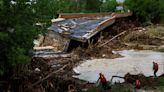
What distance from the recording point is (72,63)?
744 inches

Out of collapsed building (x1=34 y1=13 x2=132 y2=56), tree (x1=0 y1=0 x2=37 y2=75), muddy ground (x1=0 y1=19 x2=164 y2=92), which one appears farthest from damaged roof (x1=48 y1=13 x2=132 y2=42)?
tree (x1=0 y1=0 x2=37 y2=75)

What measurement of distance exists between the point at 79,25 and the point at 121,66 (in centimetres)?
883

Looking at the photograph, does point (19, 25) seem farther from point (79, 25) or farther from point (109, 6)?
point (109, 6)

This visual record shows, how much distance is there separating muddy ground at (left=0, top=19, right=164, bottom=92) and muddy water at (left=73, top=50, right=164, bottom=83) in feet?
1.80

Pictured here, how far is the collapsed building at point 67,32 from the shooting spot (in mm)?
23497

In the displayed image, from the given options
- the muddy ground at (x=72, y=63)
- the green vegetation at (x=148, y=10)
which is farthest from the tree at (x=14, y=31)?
the green vegetation at (x=148, y=10)

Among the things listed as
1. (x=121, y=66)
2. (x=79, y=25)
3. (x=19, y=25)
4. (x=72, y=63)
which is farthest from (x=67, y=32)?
(x=19, y=25)

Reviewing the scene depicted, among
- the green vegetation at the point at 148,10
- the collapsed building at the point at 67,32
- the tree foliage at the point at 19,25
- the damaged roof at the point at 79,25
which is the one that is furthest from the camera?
the green vegetation at the point at 148,10

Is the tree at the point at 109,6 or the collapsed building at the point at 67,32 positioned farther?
the tree at the point at 109,6

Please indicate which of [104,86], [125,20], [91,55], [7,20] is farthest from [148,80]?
[125,20]

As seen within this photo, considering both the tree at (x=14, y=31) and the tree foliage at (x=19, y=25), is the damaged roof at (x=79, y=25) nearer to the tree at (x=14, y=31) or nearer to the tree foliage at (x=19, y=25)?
the tree foliage at (x=19, y=25)

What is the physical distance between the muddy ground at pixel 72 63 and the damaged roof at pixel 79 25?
0.46 m

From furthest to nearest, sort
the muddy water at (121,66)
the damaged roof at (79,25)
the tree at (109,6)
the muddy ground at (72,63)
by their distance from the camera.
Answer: the tree at (109,6), the damaged roof at (79,25), the muddy water at (121,66), the muddy ground at (72,63)

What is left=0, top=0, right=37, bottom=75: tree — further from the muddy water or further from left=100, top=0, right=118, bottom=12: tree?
left=100, top=0, right=118, bottom=12: tree
